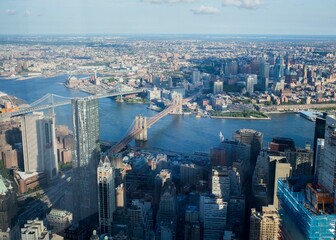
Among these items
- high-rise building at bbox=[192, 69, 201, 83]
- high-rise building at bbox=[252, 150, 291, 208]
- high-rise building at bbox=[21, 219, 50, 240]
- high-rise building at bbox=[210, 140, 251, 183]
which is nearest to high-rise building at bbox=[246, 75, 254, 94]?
high-rise building at bbox=[192, 69, 201, 83]

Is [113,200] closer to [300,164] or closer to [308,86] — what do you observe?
[300,164]

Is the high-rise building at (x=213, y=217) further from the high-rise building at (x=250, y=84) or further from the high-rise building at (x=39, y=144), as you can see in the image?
the high-rise building at (x=250, y=84)

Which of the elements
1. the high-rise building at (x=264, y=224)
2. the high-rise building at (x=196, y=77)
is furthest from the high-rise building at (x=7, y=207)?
the high-rise building at (x=196, y=77)

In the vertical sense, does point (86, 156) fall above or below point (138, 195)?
above

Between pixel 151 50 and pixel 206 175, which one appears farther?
pixel 151 50

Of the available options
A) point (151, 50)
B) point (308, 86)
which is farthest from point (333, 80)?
point (151, 50)
